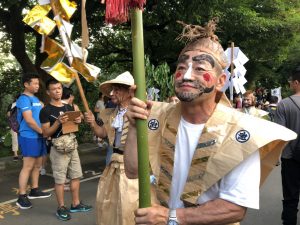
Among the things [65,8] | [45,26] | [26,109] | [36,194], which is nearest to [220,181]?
[65,8]

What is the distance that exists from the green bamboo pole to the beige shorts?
316 centimetres

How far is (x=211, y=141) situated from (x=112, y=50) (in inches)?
597

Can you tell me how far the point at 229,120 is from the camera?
68.6 inches

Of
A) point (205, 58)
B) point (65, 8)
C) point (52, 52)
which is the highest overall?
point (65, 8)

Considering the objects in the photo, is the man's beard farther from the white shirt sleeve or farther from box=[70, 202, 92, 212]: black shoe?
box=[70, 202, 92, 212]: black shoe

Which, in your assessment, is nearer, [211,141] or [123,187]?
[211,141]

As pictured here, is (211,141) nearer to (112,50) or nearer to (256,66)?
(112,50)

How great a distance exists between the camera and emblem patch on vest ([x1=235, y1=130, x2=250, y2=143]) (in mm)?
1625

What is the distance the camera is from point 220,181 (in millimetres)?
1689

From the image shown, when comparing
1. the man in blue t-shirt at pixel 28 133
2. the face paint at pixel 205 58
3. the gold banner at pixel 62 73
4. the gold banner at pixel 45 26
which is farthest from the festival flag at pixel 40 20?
the face paint at pixel 205 58

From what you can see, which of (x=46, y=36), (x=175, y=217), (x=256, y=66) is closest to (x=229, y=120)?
(x=175, y=217)

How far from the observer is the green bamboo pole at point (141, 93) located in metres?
1.27

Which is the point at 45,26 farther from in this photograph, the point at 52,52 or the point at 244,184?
the point at 244,184

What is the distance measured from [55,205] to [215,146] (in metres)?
3.96
